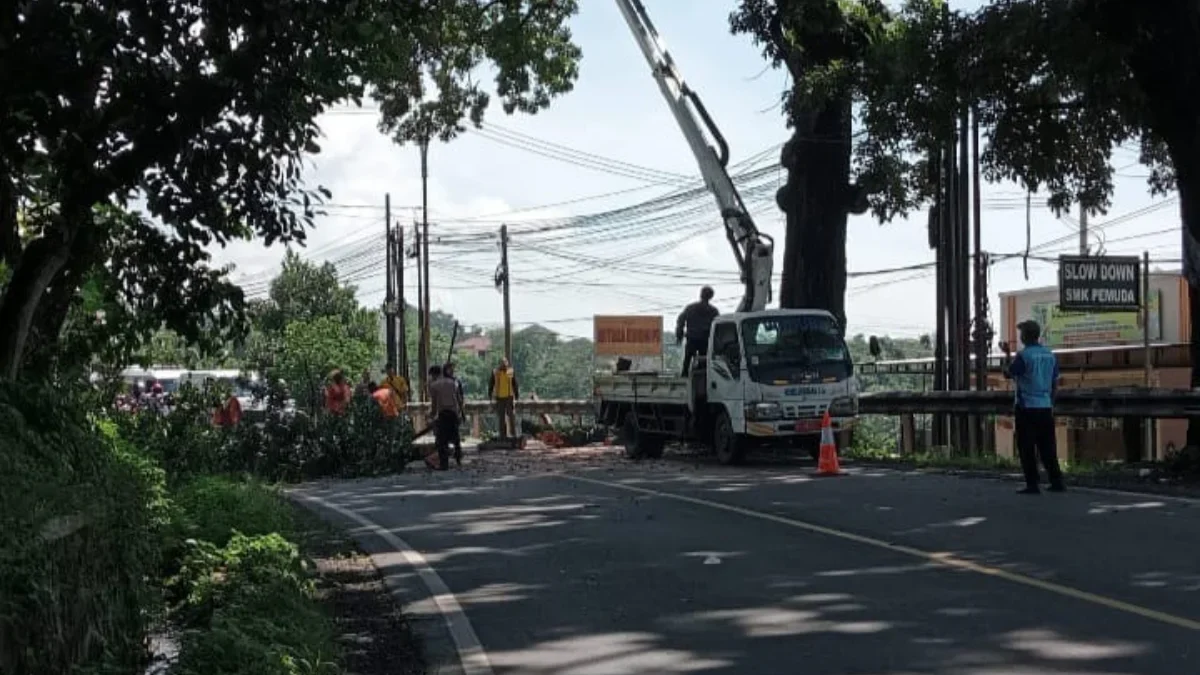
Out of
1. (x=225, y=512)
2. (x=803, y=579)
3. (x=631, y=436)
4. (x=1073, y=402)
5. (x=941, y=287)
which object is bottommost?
(x=803, y=579)

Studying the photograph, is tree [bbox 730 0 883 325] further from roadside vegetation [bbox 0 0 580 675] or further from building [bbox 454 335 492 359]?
building [bbox 454 335 492 359]

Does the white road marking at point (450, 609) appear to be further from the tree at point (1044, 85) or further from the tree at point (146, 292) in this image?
the tree at point (1044, 85)

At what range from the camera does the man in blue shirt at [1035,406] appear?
1388cm

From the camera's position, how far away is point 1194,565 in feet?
30.1

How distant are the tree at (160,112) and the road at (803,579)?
308 centimetres

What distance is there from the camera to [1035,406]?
46.0 feet

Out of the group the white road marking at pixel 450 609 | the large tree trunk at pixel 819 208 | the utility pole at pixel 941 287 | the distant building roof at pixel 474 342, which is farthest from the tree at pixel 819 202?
the distant building roof at pixel 474 342

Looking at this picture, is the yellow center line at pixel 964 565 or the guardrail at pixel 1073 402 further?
the guardrail at pixel 1073 402

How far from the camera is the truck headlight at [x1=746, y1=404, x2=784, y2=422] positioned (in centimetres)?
1964

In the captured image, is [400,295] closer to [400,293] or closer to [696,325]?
[400,293]

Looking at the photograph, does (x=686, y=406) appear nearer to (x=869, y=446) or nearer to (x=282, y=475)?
(x=869, y=446)

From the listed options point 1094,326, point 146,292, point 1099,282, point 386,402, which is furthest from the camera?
point 1094,326

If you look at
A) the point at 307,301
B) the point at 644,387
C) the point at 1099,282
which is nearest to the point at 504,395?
Answer: the point at 644,387

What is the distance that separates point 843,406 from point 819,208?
18.6 ft
